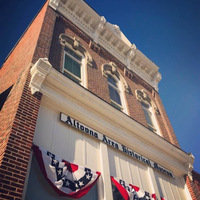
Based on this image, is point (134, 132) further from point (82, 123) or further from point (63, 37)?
point (63, 37)

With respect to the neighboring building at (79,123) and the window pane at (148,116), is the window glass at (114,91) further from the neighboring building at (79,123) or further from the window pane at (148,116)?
the window pane at (148,116)

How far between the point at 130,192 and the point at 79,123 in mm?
2546

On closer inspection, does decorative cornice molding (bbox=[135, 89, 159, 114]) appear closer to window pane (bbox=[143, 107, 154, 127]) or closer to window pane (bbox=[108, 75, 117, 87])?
window pane (bbox=[143, 107, 154, 127])

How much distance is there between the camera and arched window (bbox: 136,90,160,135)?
11359mm

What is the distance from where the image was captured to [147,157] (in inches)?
314

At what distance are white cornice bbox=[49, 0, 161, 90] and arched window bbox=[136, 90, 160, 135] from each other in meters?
1.87

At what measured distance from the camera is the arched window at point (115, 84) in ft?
32.2

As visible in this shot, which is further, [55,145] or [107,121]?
[107,121]

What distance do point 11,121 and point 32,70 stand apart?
1.79m

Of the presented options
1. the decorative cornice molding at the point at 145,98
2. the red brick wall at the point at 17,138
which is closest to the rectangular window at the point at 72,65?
the red brick wall at the point at 17,138

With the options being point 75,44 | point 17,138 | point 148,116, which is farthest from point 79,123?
point 148,116

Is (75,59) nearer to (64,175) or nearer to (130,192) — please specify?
(64,175)

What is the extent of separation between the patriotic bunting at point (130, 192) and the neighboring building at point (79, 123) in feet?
0.13

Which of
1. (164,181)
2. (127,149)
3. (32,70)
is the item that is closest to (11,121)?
(32,70)
